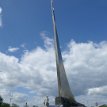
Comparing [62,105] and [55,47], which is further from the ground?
[55,47]

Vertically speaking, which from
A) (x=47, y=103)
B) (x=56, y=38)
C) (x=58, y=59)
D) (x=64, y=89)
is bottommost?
(x=47, y=103)

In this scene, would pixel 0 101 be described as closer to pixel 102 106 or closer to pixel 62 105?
pixel 102 106

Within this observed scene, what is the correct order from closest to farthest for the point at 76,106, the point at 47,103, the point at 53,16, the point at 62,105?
the point at 47,103 → the point at 62,105 → the point at 76,106 → the point at 53,16

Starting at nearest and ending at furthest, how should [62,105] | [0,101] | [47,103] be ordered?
[47,103]
[62,105]
[0,101]

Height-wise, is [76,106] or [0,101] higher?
[0,101]

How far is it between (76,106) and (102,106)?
103440 millimetres

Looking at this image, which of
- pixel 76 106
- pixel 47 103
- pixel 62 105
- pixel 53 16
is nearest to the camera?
pixel 47 103

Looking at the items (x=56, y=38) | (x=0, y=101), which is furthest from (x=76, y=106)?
(x=0, y=101)

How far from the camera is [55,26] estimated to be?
2719 inches

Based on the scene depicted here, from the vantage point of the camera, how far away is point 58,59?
67.2 meters

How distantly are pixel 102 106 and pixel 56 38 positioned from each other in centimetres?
10252

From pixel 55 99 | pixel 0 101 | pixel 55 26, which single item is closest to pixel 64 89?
pixel 55 99

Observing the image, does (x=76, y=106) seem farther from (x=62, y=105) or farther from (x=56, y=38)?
(x=56, y=38)

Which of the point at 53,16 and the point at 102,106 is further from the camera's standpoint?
the point at 102,106
